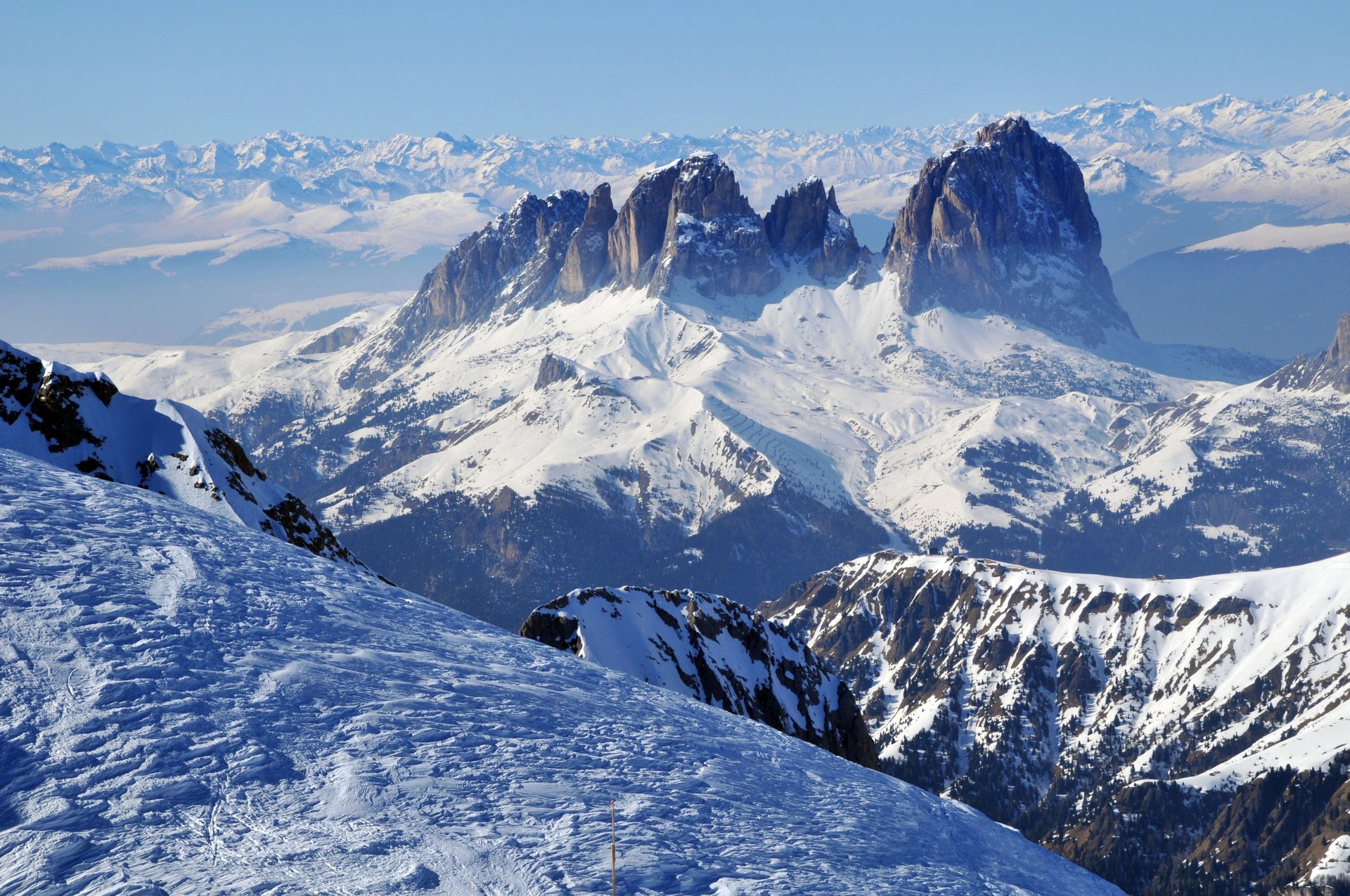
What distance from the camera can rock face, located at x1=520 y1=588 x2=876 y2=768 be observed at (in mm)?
108250

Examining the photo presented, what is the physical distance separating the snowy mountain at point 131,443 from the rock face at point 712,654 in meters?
29.4

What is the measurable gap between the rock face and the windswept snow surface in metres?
55.5

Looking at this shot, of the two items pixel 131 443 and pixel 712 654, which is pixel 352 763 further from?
pixel 712 654

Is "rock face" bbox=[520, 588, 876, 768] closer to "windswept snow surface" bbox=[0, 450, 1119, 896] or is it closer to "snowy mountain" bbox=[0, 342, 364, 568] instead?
"snowy mountain" bbox=[0, 342, 364, 568]

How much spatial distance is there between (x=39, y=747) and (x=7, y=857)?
5.01 metres

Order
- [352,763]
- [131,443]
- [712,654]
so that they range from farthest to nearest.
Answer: [712,654]
[131,443]
[352,763]

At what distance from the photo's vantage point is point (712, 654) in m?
125

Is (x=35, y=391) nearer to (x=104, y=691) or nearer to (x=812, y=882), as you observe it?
(x=104, y=691)

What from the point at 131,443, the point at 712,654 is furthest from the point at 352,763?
the point at 712,654

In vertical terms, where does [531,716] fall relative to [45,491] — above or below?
below

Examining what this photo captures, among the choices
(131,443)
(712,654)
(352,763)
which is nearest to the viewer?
(352,763)

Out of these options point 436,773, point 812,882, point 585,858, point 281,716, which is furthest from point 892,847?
point 281,716

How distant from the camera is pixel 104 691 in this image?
113 feet

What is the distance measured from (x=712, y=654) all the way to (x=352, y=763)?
93119 mm
